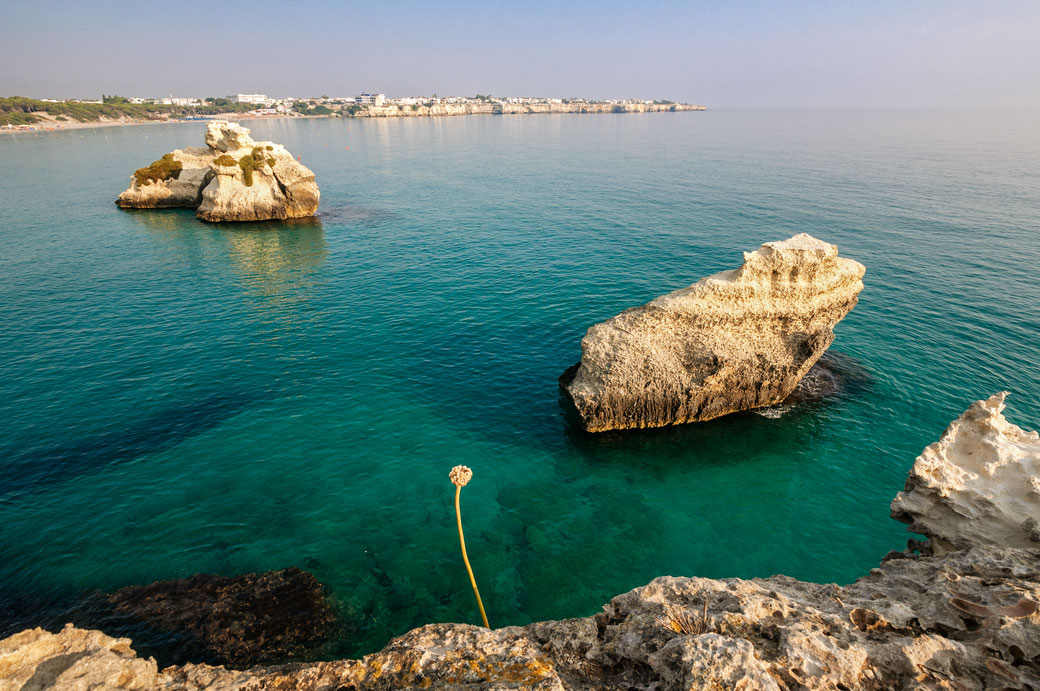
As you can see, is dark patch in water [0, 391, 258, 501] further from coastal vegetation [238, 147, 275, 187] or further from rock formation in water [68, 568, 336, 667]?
coastal vegetation [238, 147, 275, 187]

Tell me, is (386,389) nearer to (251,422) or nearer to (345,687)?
(251,422)

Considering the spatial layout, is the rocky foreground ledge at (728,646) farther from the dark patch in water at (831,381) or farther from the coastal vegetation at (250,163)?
the coastal vegetation at (250,163)

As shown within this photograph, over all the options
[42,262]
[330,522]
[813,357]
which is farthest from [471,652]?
[42,262]

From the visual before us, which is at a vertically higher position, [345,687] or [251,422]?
[345,687]

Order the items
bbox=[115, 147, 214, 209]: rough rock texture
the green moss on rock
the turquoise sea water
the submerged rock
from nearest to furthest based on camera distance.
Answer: the submerged rock → the turquoise sea water → the green moss on rock → bbox=[115, 147, 214, 209]: rough rock texture

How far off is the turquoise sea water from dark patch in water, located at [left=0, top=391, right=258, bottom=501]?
0.52ft

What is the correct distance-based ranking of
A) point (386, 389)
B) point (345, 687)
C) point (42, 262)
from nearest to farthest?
point (345, 687)
point (386, 389)
point (42, 262)

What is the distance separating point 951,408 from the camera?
30906 mm

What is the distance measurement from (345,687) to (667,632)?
22.8 feet

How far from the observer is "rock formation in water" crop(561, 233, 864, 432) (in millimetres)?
28344

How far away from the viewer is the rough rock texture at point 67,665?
35.1ft

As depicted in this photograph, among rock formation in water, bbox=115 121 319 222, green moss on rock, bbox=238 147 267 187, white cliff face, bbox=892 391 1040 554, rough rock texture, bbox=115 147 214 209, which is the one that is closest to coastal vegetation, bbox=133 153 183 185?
rough rock texture, bbox=115 147 214 209

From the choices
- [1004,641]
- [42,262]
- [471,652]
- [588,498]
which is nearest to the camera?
[1004,641]

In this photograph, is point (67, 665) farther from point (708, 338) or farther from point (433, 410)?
point (708, 338)
